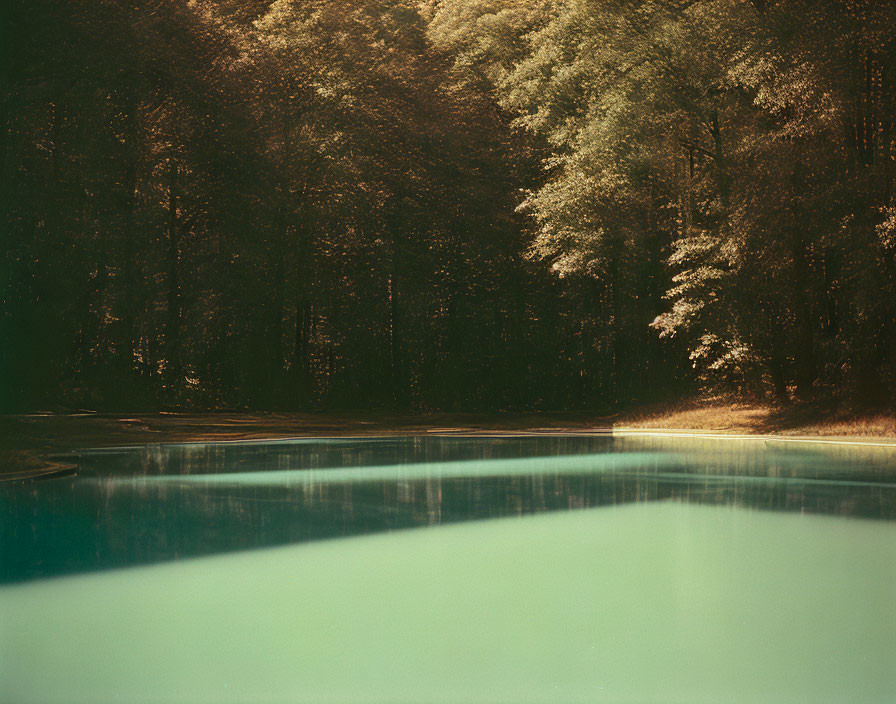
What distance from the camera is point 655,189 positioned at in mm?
24922

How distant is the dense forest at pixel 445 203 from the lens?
19.4 metres

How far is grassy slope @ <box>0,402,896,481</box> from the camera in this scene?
60.6 ft

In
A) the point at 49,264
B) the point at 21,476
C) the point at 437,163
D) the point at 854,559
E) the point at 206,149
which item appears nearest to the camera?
the point at 854,559

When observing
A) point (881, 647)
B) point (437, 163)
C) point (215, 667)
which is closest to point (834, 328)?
point (437, 163)

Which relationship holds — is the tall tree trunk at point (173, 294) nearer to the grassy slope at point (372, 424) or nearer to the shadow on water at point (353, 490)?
the grassy slope at point (372, 424)

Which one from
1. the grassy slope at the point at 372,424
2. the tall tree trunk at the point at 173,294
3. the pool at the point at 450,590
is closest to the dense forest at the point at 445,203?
the tall tree trunk at the point at 173,294

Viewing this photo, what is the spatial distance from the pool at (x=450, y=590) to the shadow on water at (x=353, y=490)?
0.06 meters

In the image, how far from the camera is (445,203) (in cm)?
2884

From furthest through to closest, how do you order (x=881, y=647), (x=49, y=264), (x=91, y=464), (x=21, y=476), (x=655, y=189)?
(x=655, y=189)
(x=49, y=264)
(x=91, y=464)
(x=21, y=476)
(x=881, y=647)

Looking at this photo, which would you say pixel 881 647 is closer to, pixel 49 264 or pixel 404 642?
pixel 404 642

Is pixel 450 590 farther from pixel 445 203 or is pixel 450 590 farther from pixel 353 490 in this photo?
pixel 445 203

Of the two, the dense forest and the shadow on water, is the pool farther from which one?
the dense forest

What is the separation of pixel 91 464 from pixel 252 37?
16408 mm

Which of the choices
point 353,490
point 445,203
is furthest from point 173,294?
point 353,490
